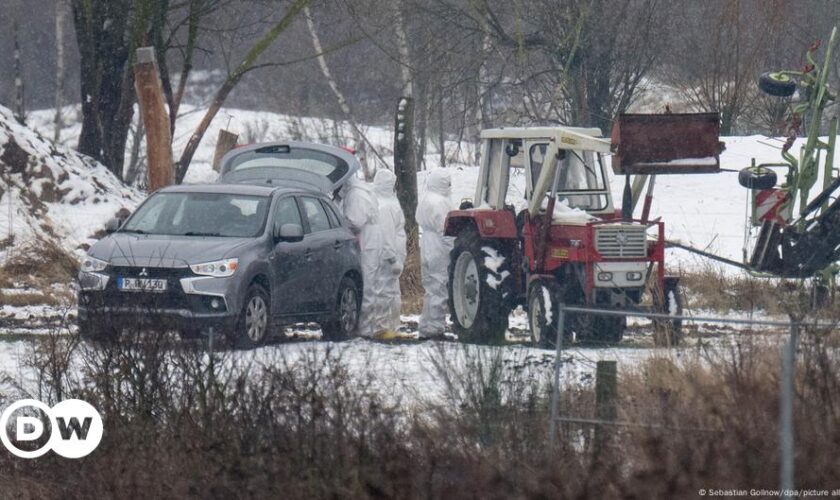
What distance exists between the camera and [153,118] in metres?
20.0

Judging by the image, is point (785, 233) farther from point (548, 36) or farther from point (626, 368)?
point (548, 36)

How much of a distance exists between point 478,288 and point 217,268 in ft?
9.24

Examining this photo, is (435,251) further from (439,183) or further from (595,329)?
(595,329)

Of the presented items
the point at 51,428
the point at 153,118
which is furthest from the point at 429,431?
the point at 153,118

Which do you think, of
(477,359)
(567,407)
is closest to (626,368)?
(567,407)

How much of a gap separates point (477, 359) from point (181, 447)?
5.52ft

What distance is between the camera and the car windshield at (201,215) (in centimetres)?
1393

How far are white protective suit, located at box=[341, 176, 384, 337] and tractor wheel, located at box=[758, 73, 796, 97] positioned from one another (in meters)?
4.33

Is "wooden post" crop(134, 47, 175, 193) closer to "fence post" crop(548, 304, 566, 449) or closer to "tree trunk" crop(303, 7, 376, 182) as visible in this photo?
"tree trunk" crop(303, 7, 376, 182)

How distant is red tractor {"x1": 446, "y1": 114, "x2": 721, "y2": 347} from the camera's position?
44.2ft

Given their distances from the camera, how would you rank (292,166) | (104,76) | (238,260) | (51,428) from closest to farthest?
(51,428) < (238,260) < (292,166) < (104,76)

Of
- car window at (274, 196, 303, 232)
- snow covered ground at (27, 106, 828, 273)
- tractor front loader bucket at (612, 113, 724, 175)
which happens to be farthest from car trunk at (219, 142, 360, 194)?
snow covered ground at (27, 106, 828, 273)

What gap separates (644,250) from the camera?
13633 millimetres

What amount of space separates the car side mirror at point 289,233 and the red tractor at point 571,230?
1793 millimetres
